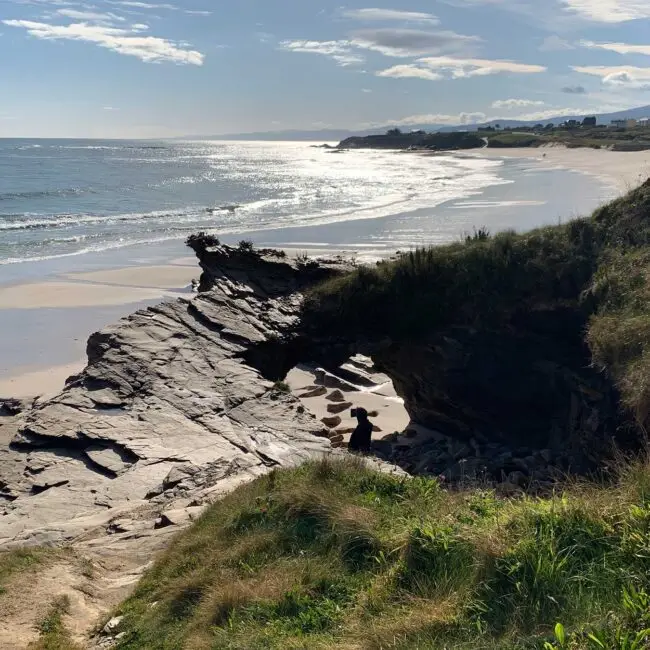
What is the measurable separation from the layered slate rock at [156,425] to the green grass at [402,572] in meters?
2.74

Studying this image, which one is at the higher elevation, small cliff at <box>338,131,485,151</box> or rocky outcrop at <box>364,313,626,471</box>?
small cliff at <box>338,131,485,151</box>

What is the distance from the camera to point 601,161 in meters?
66.4

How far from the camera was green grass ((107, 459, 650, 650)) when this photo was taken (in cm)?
437

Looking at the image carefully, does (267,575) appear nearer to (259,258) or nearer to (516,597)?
(516,597)

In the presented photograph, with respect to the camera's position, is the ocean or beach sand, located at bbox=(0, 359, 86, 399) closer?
beach sand, located at bbox=(0, 359, 86, 399)

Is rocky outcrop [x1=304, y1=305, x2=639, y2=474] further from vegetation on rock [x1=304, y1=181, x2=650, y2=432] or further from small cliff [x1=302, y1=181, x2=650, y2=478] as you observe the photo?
vegetation on rock [x1=304, y1=181, x2=650, y2=432]

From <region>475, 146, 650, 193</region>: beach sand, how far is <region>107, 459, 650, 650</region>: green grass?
38.1 m

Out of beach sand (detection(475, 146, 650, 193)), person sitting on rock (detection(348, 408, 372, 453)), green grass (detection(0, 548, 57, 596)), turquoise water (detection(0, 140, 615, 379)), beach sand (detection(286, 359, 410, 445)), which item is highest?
beach sand (detection(475, 146, 650, 193))

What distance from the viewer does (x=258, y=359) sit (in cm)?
1473

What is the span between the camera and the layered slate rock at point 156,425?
980 cm

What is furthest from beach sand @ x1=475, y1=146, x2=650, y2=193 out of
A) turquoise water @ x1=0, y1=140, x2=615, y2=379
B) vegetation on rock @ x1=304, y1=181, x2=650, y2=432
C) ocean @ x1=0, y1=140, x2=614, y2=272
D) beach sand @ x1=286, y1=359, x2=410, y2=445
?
beach sand @ x1=286, y1=359, x2=410, y2=445

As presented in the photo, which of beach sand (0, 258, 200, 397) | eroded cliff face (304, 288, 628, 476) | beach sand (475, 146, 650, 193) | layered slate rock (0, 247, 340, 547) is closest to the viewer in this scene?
layered slate rock (0, 247, 340, 547)

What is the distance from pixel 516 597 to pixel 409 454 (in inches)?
408

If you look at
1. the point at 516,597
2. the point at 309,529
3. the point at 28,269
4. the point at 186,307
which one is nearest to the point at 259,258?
the point at 186,307
